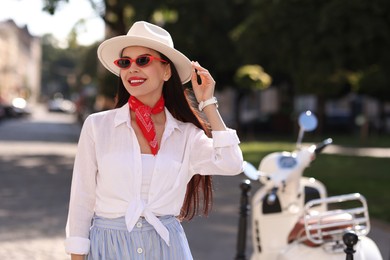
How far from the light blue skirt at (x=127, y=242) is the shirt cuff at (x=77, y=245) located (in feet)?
0.11

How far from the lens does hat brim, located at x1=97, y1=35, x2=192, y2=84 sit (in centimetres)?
342

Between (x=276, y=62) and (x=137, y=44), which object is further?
(x=276, y=62)

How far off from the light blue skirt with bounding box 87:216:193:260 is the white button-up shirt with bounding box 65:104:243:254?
0.03 metres

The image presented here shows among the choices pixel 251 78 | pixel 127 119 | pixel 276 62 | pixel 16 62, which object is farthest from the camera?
pixel 16 62

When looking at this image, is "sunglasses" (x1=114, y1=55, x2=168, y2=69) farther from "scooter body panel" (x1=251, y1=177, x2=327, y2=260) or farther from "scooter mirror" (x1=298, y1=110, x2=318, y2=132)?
"scooter mirror" (x1=298, y1=110, x2=318, y2=132)

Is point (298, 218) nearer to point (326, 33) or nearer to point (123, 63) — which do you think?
point (123, 63)

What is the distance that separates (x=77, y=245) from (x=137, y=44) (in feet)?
2.64

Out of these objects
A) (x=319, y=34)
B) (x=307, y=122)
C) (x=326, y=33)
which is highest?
(x=319, y=34)

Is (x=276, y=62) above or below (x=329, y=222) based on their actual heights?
above

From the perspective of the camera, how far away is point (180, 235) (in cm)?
342

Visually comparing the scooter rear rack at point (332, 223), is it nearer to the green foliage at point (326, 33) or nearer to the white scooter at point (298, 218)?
the white scooter at point (298, 218)

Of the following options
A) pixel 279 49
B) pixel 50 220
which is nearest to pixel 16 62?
pixel 279 49

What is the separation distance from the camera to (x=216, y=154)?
11.1 feet

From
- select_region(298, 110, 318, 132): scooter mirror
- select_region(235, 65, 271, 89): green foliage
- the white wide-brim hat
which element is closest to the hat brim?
the white wide-brim hat
